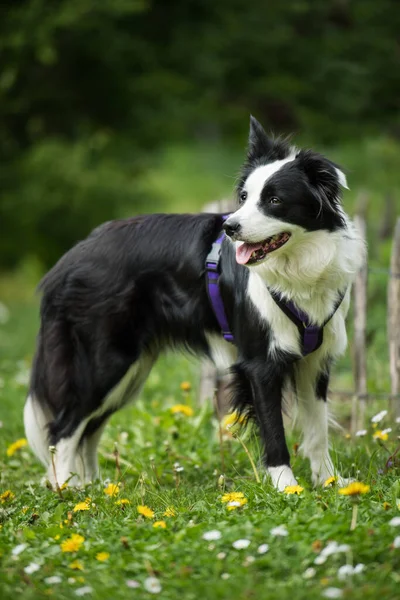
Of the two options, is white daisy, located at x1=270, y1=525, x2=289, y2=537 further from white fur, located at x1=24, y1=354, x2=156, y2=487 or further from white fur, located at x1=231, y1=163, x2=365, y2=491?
white fur, located at x1=24, y1=354, x2=156, y2=487

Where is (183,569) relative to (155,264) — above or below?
below

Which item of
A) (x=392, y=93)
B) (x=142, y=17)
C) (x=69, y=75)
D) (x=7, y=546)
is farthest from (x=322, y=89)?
(x=7, y=546)

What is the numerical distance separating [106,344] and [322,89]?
30.1ft

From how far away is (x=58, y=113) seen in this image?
41.0 feet

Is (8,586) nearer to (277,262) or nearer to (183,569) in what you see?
(183,569)

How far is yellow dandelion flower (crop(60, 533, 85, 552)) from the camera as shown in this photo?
3.05m

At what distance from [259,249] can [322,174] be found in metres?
0.46

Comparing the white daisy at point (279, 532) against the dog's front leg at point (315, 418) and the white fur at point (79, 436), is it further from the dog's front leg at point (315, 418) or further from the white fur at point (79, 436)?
the white fur at point (79, 436)

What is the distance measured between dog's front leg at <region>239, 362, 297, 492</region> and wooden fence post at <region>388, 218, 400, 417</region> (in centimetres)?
130

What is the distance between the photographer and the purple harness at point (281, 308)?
4.04m

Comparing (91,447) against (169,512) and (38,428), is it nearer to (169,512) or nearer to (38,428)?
(38,428)

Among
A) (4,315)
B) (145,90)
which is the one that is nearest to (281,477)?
(4,315)

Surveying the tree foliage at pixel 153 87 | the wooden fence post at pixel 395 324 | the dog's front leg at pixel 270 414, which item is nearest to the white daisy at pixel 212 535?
the dog's front leg at pixel 270 414

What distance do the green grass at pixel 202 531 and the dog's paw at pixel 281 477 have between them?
0.24 ft
